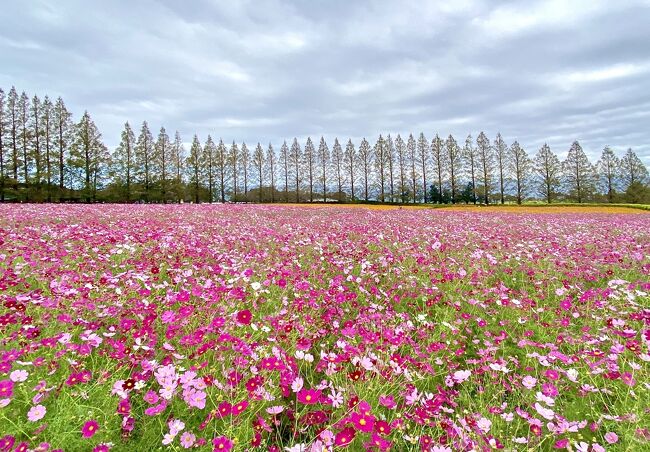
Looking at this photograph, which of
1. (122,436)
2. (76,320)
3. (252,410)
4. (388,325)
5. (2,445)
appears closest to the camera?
(2,445)

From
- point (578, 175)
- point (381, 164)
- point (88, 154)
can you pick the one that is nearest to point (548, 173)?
point (578, 175)

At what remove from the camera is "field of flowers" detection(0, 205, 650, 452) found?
192cm

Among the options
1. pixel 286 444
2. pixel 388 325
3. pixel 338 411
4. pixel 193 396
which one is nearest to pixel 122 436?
pixel 193 396

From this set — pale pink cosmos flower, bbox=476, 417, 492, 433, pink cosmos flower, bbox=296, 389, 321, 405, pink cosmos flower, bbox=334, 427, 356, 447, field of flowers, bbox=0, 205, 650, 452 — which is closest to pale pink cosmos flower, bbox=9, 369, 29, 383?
field of flowers, bbox=0, 205, 650, 452

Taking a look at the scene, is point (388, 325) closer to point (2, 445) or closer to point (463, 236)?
point (2, 445)

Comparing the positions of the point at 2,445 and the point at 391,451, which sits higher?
the point at 2,445

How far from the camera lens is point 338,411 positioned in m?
2.22

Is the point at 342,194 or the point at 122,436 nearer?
the point at 122,436

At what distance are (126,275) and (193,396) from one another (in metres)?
2.86

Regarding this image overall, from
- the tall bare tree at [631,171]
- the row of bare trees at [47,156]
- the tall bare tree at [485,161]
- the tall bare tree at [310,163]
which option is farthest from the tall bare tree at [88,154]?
the tall bare tree at [631,171]

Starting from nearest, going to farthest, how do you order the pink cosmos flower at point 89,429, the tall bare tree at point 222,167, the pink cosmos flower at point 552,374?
1. the pink cosmos flower at point 89,429
2. the pink cosmos flower at point 552,374
3. the tall bare tree at point 222,167

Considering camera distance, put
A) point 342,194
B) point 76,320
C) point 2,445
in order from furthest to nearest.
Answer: point 342,194 < point 76,320 < point 2,445

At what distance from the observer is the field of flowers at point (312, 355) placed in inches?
75.5

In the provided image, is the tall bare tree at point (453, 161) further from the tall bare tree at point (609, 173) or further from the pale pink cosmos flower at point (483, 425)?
the pale pink cosmos flower at point (483, 425)
